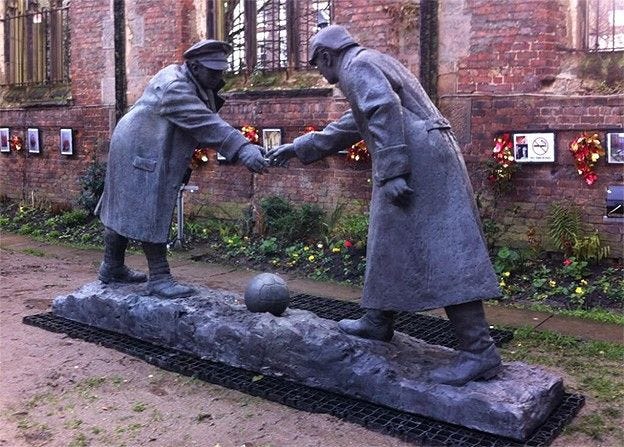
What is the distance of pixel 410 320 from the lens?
19.9ft

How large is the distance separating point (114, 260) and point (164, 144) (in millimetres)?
1121

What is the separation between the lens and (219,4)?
10.7 meters

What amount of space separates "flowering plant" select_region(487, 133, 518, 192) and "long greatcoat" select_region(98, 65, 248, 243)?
11.7ft

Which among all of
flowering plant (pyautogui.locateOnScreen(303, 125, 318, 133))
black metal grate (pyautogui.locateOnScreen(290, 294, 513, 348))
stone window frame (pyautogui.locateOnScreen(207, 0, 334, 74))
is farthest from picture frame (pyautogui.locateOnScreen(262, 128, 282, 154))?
black metal grate (pyautogui.locateOnScreen(290, 294, 513, 348))

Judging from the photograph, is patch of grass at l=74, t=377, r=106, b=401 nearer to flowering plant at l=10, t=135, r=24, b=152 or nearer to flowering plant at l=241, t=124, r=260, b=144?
flowering plant at l=241, t=124, r=260, b=144

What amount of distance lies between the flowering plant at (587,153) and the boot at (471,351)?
3.99m

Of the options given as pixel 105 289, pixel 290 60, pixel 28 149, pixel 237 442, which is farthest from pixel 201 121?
pixel 28 149

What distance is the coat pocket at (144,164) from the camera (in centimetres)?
524

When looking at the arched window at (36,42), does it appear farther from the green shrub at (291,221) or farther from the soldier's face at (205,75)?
the soldier's face at (205,75)

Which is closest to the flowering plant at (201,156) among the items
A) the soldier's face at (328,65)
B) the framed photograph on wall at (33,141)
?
the framed photograph on wall at (33,141)

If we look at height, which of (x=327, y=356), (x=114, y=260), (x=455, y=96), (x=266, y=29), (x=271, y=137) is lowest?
(x=327, y=356)

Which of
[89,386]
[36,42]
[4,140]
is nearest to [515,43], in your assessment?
[89,386]

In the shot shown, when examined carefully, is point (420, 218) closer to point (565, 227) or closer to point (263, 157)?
point (263, 157)

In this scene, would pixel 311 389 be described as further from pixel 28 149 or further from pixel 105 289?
pixel 28 149
